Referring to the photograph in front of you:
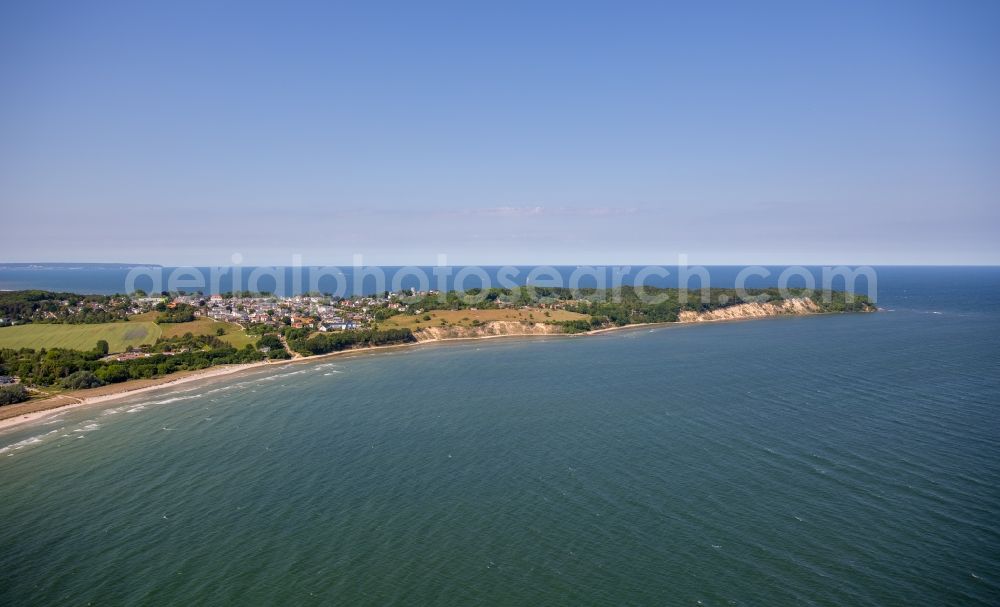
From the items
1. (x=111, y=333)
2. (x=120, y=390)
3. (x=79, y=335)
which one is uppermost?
(x=111, y=333)

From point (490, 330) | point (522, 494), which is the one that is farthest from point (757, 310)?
point (522, 494)

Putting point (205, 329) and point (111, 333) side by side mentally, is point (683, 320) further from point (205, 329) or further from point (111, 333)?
point (111, 333)

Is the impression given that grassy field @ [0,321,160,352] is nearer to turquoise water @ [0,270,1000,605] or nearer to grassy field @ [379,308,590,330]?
turquoise water @ [0,270,1000,605]

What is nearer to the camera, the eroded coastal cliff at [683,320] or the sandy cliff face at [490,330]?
the sandy cliff face at [490,330]

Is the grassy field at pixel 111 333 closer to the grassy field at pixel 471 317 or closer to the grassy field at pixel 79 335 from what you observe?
the grassy field at pixel 79 335

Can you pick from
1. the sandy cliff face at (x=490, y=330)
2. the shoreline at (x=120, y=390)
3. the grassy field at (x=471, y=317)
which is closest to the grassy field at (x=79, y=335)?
the shoreline at (x=120, y=390)
